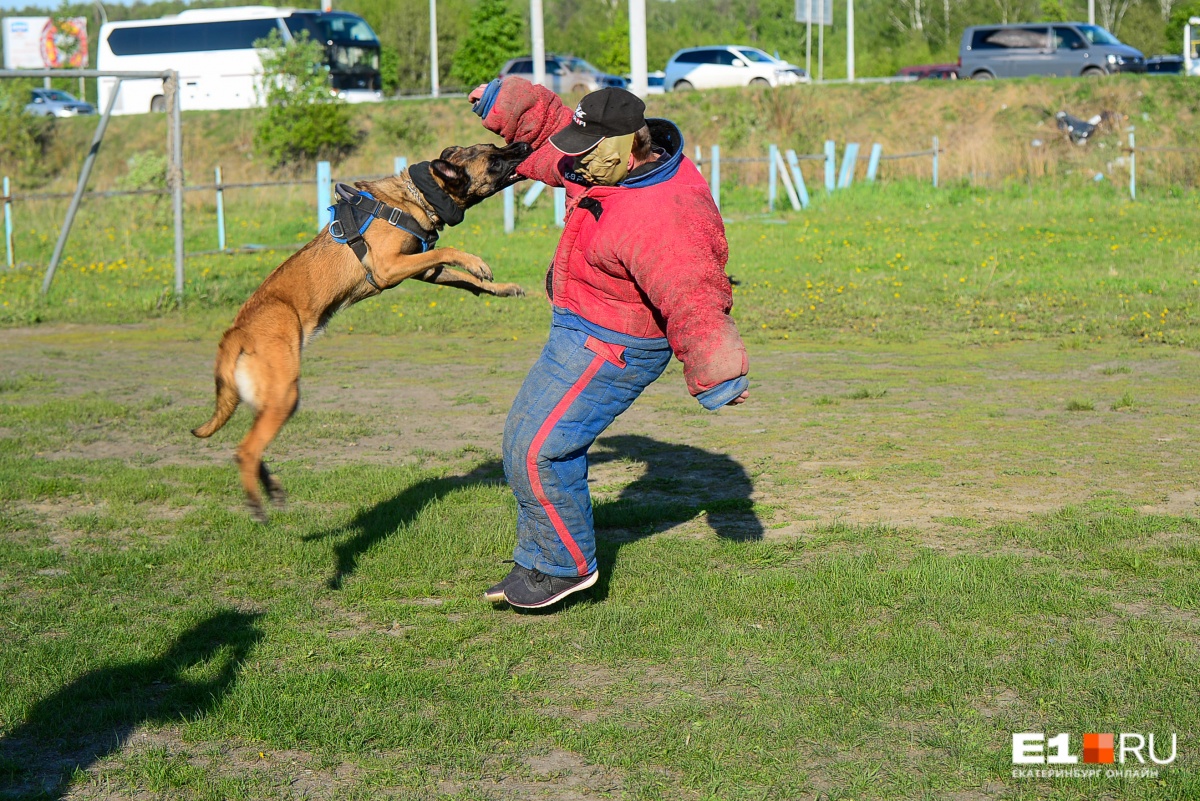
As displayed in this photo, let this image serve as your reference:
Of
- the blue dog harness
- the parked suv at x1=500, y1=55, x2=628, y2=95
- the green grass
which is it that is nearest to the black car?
the green grass

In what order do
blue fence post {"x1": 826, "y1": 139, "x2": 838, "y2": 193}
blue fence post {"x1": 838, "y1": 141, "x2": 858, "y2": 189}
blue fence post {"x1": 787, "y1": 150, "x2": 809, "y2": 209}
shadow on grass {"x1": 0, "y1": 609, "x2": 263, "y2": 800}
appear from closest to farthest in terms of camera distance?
shadow on grass {"x1": 0, "y1": 609, "x2": 263, "y2": 800} → blue fence post {"x1": 787, "y1": 150, "x2": 809, "y2": 209} → blue fence post {"x1": 826, "y1": 139, "x2": 838, "y2": 193} → blue fence post {"x1": 838, "y1": 141, "x2": 858, "y2": 189}

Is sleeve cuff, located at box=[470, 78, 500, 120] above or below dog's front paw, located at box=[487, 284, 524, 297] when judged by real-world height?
above

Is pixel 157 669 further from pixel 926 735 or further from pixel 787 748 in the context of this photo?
pixel 926 735

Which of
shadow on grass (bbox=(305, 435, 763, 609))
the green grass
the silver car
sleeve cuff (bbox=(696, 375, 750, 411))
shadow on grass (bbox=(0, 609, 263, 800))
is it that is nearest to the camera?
shadow on grass (bbox=(0, 609, 263, 800))

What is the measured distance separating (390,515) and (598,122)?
8.57ft

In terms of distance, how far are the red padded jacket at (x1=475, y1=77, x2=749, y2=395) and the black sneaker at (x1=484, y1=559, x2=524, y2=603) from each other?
104 cm

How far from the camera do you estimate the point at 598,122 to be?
3602 millimetres

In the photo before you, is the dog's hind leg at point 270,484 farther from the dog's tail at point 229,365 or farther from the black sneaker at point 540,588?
the black sneaker at point 540,588

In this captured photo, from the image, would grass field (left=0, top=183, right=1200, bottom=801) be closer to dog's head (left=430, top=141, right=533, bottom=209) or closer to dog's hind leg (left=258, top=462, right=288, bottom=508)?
dog's hind leg (left=258, top=462, right=288, bottom=508)

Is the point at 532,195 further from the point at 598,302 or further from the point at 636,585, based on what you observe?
the point at 598,302

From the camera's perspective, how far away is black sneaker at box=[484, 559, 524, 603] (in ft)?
14.2

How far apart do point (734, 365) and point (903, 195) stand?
20.0 m

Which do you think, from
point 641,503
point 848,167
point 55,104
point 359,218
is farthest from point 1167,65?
point 55,104

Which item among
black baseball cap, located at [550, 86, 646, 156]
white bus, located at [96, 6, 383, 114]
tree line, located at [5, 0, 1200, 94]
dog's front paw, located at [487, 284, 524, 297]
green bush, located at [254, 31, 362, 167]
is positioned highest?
tree line, located at [5, 0, 1200, 94]
